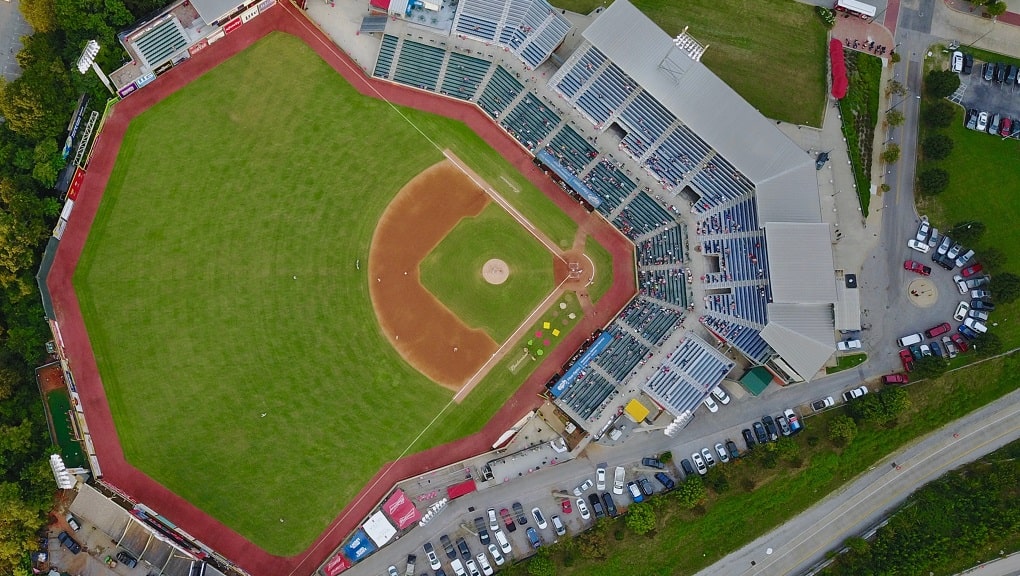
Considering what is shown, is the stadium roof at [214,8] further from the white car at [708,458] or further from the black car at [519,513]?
the white car at [708,458]

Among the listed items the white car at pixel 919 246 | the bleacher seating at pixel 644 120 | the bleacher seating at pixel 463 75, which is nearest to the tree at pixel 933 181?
the white car at pixel 919 246

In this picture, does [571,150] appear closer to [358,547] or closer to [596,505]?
[596,505]

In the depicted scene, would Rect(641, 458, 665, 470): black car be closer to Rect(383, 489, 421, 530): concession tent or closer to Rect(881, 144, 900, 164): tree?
Rect(383, 489, 421, 530): concession tent

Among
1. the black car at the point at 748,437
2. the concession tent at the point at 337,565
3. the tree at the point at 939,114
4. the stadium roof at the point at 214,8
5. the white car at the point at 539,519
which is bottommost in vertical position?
the black car at the point at 748,437

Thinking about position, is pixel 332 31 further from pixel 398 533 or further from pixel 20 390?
pixel 398 533

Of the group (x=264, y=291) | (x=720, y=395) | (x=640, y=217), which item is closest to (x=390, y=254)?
(x=264, y=291)

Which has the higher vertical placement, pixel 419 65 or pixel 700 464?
pixel 419 65
